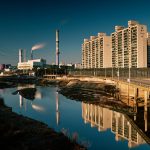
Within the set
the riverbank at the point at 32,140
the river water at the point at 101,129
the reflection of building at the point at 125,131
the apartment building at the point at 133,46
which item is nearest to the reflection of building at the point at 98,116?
the river water at the point at 101,129

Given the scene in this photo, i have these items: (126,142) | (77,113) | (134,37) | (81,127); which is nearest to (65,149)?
(126,142)

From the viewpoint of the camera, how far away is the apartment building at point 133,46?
567 ft

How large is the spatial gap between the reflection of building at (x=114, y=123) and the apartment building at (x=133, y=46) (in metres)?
118

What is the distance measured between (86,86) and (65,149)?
300ft

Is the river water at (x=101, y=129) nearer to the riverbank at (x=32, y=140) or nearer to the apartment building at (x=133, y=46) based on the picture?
the riverbank at (x=32, y=140)

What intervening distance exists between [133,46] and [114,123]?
142 metres

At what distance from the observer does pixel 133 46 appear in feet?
588

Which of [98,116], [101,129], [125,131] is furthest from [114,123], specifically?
[98,116]

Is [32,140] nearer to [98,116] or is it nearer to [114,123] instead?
[114,123]

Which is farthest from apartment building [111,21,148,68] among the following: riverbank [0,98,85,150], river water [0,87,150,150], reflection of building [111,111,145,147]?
riverbank [0,98,85,150]

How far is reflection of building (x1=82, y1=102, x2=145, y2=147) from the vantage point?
36.9 meters

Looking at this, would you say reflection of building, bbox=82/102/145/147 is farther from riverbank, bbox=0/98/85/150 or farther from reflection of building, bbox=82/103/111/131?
riverbank, bbox=0/98/85/150

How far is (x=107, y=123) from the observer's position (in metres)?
47.3

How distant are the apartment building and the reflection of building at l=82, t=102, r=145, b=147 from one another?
117901 millimetres
